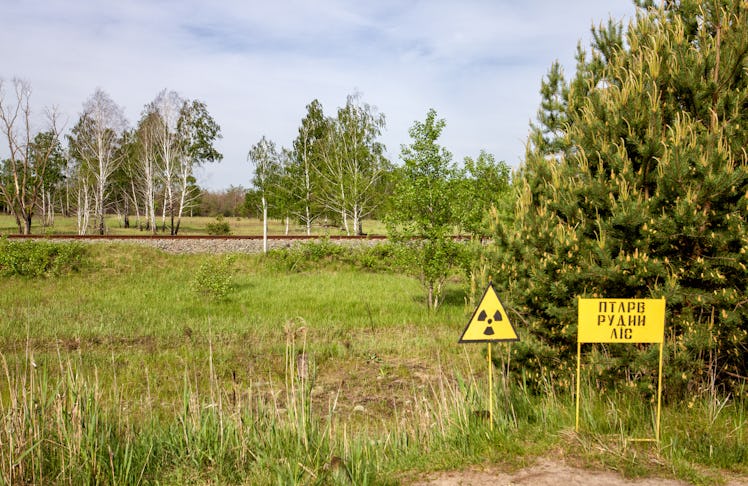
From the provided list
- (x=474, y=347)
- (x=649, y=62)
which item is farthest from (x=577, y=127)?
(x=474, y=347)

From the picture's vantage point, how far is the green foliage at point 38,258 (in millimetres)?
17359

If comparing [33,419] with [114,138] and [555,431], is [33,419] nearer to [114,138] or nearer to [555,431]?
[555,431]

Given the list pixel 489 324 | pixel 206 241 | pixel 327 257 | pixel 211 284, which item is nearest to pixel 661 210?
pixel 489 324

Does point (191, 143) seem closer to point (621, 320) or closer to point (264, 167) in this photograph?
point (264, 167)

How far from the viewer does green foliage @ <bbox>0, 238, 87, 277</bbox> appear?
57.0ft

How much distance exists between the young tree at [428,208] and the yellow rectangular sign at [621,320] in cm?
883

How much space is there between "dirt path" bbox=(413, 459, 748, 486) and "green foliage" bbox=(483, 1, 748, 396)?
1466 mm

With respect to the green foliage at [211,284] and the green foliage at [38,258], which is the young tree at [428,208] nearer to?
the green foliage at [211,284]

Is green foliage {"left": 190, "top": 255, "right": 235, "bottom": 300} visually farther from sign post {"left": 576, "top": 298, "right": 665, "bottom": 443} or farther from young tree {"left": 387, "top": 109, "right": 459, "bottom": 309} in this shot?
sign post {"left": 576, "top": 298, "right": 665, "bottom": 443}

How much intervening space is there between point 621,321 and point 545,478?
1545 mm

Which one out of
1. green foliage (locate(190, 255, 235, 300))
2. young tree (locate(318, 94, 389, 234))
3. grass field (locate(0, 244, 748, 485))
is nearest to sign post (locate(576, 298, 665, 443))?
grass field (locate(0, 244, 748, 485))

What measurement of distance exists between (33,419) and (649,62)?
6.98 metres

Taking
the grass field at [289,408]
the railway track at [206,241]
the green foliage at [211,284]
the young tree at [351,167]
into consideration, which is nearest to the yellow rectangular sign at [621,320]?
the grass field at [289,408]

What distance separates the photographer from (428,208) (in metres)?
14.0
